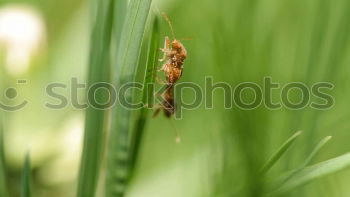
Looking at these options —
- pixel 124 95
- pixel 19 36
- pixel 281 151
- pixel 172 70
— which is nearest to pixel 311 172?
pixel 281 151

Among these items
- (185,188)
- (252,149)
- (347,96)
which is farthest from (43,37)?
(252,149)

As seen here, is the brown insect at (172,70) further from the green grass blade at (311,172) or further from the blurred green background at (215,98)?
the green grass blade at (311,172)

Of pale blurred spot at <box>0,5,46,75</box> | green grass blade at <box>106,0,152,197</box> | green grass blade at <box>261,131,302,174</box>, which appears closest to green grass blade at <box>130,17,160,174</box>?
green grass blade at <box>106,0,152,197</box>

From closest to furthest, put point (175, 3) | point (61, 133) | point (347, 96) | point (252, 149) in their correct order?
point (252, 149) → point (347, 96) → point (61, 133) → point (175, 3)

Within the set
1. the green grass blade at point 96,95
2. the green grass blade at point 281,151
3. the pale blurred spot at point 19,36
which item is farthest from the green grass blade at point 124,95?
the pale blurred spot at point 19,36

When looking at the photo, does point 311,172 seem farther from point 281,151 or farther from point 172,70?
point 172,70

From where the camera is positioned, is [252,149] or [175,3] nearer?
[252,149]

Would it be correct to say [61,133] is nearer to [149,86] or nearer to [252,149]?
[149,86]
